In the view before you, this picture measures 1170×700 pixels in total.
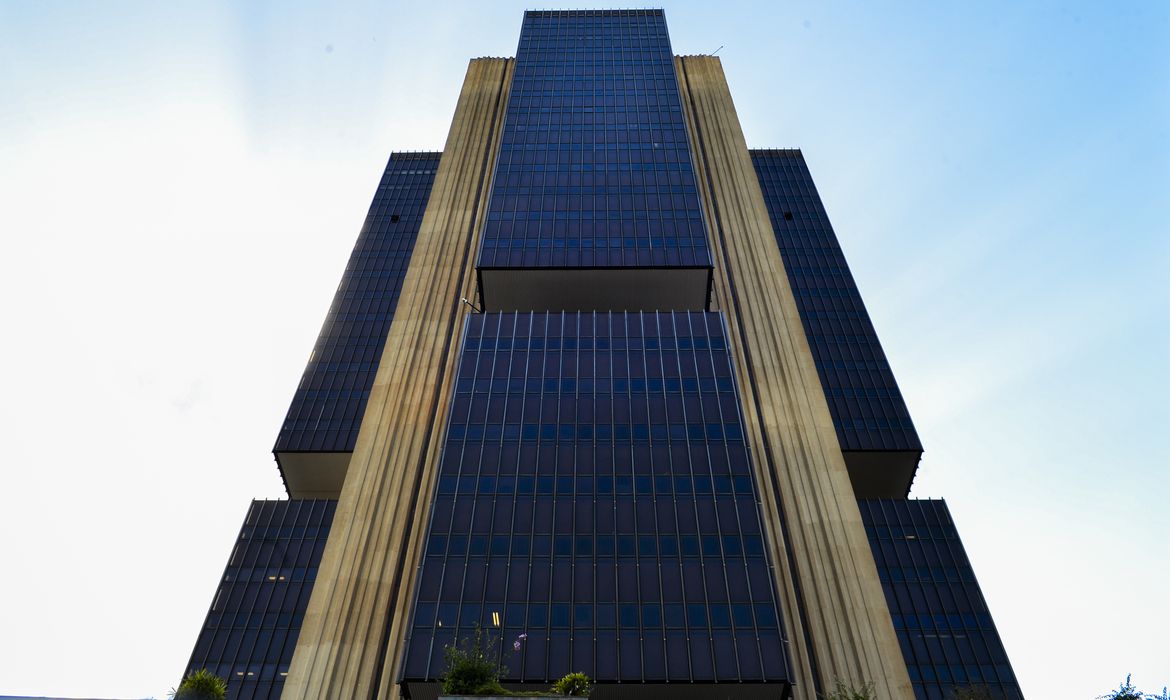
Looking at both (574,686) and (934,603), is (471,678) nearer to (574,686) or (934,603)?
(574,686)

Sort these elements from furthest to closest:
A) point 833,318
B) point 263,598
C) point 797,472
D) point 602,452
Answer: point 833,318 < point 263,598 < point 797,472 < point 602,452

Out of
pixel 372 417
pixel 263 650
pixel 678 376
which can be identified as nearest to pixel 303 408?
pixel 263 650

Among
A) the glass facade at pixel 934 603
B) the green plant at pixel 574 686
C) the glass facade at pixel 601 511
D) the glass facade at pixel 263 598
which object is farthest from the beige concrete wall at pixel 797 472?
the glass facade at pixel 263 598

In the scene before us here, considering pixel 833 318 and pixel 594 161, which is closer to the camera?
pixel 594 161

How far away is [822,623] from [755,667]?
370 inches

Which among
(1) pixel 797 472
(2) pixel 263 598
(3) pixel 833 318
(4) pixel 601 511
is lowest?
(4) pixel 601 511

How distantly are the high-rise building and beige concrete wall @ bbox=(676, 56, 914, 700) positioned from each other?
226 mm

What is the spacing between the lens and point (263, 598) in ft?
279

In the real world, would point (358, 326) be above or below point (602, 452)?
above


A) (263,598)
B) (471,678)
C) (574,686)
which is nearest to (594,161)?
(263,598)

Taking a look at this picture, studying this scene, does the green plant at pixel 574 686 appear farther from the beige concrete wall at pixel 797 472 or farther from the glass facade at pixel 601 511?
the beige concrete wall at pixel 797 472

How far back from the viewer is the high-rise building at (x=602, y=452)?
50.4 metres

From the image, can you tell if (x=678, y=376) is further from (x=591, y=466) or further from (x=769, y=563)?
(x=769, y=563)

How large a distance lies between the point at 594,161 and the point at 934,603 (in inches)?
2506
